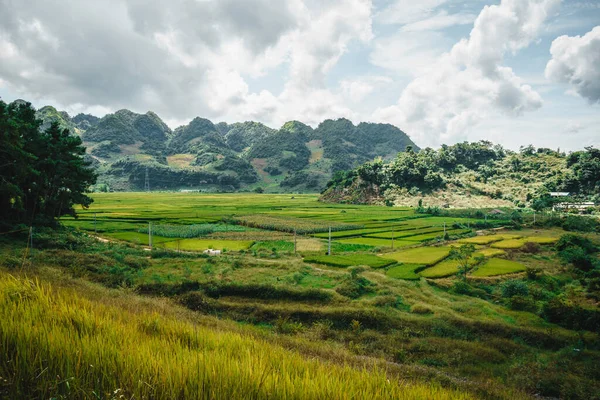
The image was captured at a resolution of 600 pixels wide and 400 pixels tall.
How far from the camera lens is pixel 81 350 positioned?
8.29 ft

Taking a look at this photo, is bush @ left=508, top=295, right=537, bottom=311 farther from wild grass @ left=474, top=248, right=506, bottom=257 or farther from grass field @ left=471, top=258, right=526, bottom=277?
wild grass @ left=474, top=248, right=506, bottom=257

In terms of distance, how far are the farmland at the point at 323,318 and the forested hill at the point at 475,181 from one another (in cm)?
6436

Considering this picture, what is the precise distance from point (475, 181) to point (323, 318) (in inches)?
4265

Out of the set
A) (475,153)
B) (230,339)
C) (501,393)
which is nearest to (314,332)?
(501,393)

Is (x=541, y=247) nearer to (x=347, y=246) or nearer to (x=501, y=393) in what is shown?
(x=347, y=246)

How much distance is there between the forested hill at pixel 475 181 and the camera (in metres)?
82.9

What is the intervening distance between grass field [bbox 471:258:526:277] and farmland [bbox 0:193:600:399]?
0.16m

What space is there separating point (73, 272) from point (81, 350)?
15934 mm

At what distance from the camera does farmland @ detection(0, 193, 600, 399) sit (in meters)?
2.65

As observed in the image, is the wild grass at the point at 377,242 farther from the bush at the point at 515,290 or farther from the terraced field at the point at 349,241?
the bush at the point at 515,290

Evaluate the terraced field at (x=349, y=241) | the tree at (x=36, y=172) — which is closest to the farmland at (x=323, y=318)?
the terraced field at (x=349, y=241)

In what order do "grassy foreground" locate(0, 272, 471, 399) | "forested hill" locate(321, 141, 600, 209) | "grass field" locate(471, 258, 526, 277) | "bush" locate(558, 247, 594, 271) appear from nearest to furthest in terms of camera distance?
"grassy foreground" locate(0, 272, 471, 399)
"grass field" locate(471, 258, 526, 277)
"bush" locate(558, 247, 594, 271)
"forested hill" locate(321, 141, 600, 209)

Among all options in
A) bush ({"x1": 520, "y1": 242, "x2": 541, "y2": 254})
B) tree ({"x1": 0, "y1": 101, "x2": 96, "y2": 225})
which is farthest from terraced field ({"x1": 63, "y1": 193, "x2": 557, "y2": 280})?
tree ({"x1": 0, "y1": 101, "x2": 96, "y2": 225})

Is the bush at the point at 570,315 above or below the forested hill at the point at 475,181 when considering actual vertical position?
below
